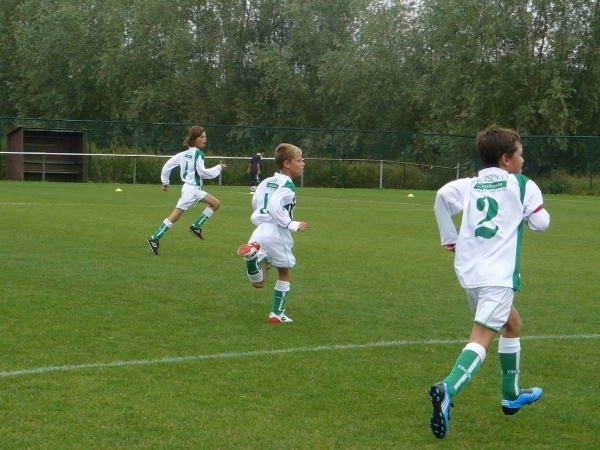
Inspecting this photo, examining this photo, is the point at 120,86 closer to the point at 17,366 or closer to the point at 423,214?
the point at 423,214

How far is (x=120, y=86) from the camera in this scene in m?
52.1

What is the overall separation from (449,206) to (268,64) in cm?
4493

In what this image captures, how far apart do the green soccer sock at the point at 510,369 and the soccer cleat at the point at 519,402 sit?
0.02 meters

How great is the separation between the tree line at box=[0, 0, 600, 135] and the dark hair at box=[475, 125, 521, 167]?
3569 cm

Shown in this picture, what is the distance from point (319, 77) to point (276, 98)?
3919 mm

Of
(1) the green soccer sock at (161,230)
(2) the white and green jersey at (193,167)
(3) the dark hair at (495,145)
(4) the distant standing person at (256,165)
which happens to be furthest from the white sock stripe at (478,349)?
(4) the distant standing person at (256,165)

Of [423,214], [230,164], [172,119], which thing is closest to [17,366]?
[423,214]

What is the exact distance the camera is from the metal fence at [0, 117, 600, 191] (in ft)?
119

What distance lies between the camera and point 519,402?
5082 millimetres

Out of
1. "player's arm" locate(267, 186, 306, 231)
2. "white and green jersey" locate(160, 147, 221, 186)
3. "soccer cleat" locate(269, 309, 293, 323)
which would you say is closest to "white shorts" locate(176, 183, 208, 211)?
"white and green jersey" locate(160, 147, 221, 186)

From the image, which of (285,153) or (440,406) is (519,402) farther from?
(285,153)

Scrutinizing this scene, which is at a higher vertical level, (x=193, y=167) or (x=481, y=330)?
(x=193, y=167)

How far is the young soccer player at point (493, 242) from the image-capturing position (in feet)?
15.7

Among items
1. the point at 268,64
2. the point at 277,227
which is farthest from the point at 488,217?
the point at 268,64
